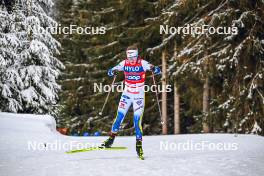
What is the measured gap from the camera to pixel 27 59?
840 inches

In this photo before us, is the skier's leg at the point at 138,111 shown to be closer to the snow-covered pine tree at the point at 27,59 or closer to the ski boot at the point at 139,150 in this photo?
the ski boot at the point at 139,150

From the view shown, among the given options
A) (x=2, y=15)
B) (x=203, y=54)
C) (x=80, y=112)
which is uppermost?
(x=2, y=15)

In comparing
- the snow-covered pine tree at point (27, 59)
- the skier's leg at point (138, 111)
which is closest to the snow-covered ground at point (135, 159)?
the skier's leg at point (138, 111)

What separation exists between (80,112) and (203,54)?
18222mm

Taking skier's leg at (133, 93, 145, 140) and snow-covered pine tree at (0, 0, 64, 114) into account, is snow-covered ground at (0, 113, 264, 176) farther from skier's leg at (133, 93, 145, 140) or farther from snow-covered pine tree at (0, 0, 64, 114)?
snow-covered pine tree at (0, 0, 64, 114)

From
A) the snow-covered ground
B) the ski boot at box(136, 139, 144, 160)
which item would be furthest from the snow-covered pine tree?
the ski boot at box(136, 139, 144, 160)

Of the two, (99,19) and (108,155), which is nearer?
(108,155)

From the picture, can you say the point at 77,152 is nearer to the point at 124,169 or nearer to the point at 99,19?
the point at 124,169

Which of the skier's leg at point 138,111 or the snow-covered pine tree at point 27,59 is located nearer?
the skier's leg at point 138,111

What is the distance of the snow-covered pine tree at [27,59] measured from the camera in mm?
19719

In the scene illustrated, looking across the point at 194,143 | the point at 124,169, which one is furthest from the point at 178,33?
the point at 124,169

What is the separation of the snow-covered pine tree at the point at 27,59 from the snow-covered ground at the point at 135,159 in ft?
29.8

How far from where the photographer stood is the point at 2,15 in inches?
752

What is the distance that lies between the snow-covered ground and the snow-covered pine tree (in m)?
9.08
